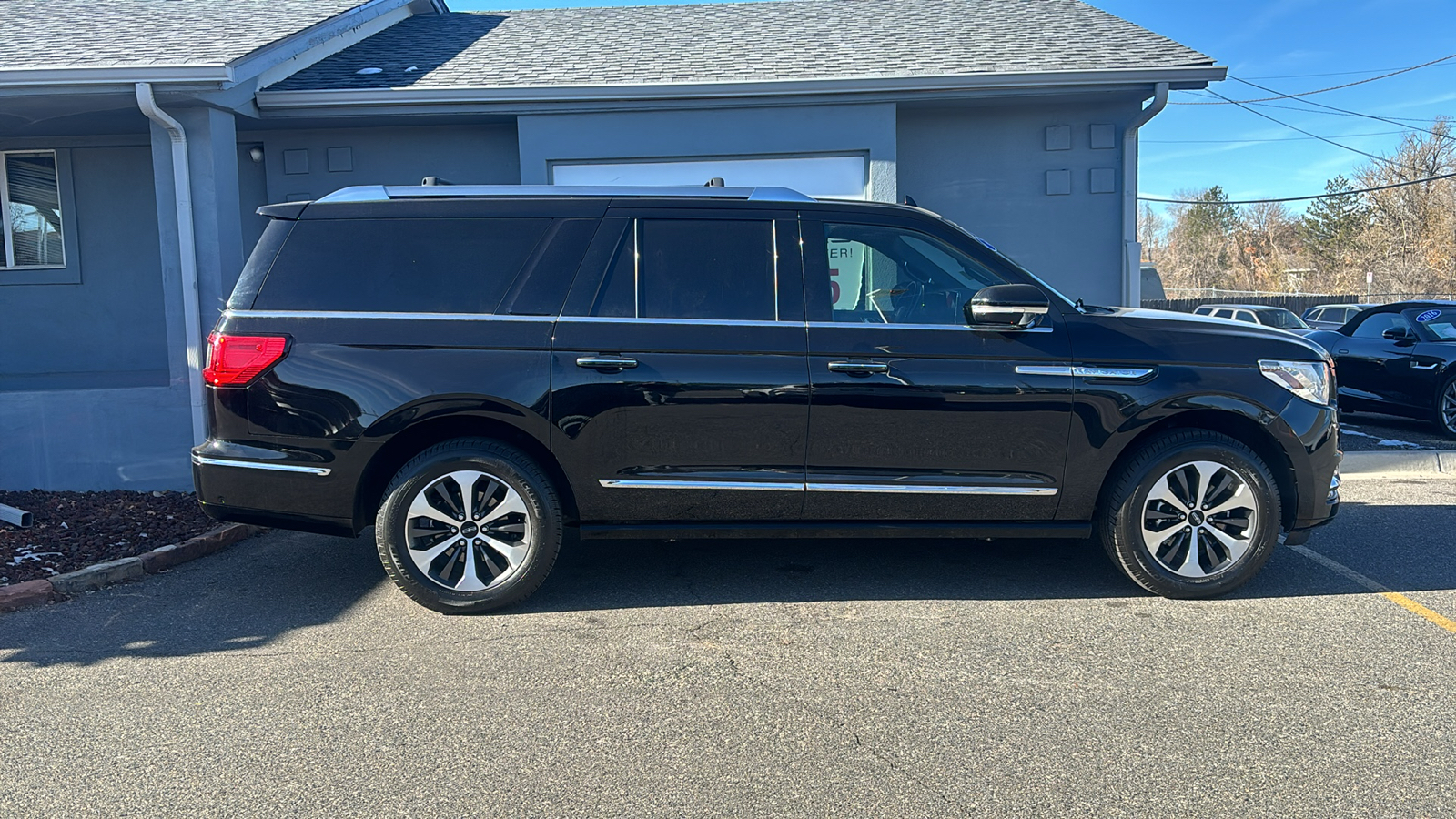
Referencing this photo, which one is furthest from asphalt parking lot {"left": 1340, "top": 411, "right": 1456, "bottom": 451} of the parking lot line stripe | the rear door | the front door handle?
the rear door

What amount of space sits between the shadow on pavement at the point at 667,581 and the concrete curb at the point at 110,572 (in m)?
0.11

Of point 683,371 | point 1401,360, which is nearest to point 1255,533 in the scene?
point 683,371

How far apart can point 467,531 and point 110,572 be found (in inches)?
87.3

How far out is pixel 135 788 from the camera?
308 cm

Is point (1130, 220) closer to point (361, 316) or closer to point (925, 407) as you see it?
point (925, 407)

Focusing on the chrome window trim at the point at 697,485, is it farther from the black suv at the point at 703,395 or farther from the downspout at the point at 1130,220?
the downspout at the point at 1130,220

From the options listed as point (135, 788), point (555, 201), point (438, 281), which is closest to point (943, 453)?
point (555, 201)

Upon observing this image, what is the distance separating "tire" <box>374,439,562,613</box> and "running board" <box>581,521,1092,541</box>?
302 millimetres

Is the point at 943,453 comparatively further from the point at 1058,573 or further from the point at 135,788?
the point at 135,788

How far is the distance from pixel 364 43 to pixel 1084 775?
405 inches

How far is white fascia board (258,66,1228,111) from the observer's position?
8.75 m

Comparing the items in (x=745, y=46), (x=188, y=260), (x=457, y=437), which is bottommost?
(x=457, y=437)

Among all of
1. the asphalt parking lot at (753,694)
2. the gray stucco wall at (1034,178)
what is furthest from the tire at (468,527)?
the gray stucco wall at (1034,178)

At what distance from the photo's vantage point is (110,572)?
17.5 ft
